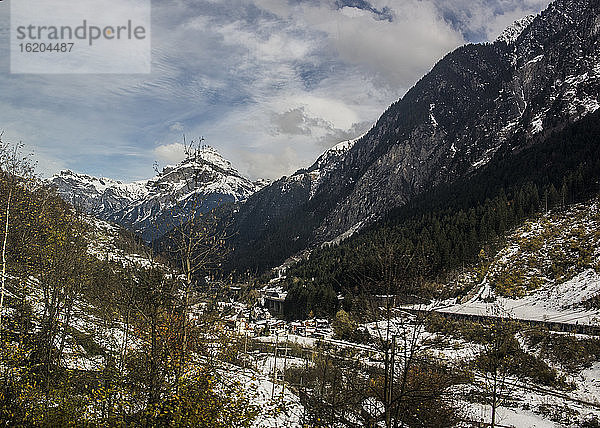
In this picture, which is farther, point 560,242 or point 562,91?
point 562,91

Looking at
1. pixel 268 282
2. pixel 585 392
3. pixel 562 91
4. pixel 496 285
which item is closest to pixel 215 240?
pixel 585 392

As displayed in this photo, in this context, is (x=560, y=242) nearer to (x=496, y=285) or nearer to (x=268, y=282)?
(x=496, y=285)

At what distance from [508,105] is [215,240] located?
8484 inches

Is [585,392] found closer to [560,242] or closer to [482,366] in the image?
[482,366]

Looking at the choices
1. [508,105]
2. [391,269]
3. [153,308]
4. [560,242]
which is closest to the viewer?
[391,269]

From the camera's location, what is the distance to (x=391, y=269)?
12.8 meters

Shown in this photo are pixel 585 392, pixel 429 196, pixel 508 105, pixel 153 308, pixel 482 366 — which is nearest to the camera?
pixel 153 308

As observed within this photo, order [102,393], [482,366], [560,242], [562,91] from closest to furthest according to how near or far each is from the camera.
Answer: [102,393] < [482,366] < [560,242] < [562,91]

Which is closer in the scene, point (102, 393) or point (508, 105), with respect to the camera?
point (102, 393)

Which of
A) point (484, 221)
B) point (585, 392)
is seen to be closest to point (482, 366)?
point (585, 392)

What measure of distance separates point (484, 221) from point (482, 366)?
6972 cm

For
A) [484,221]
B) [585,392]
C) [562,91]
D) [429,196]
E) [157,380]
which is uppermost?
[562,91]

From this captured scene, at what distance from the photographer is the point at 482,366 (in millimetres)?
34000

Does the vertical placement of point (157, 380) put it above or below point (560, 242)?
below
